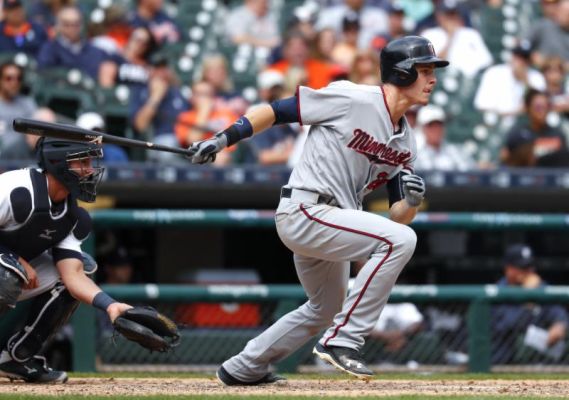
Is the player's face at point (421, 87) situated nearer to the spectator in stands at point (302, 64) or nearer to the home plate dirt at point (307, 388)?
the home plate dirt at point (307, 388)

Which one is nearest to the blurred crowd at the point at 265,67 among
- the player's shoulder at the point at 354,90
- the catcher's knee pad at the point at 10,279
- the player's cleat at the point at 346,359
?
the catcher's knee pad at the point at 10,279

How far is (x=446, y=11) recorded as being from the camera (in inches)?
449

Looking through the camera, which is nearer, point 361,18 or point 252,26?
point 252,26

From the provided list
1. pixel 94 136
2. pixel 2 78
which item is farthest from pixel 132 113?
pixel 94 136

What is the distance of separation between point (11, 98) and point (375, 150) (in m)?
4.42

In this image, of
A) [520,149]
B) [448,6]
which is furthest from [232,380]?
[448,6]

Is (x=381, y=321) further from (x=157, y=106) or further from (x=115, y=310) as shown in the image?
(x=115, y=310)

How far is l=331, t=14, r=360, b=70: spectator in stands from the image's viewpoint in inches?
436

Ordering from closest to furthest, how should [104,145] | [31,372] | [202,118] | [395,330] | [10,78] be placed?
[31,372], [395,330], [104,145], [10,78], [202,118]

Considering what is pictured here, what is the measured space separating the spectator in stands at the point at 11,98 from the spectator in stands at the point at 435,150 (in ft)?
9.51

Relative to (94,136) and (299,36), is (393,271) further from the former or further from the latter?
(299,36)

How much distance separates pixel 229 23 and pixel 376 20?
1.40 metres

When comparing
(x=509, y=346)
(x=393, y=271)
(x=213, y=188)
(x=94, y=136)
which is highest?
(x=94, y=136)

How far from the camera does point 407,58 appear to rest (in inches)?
207
